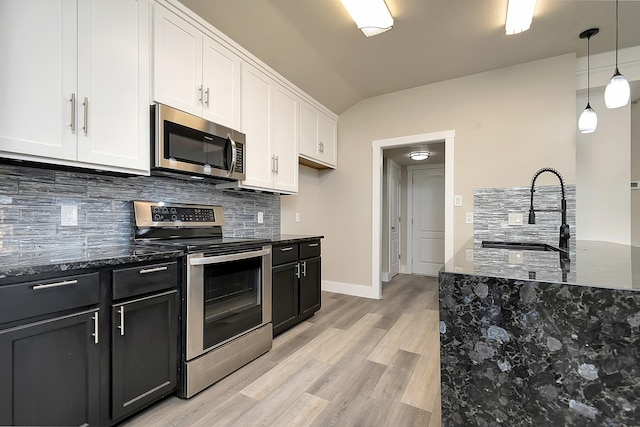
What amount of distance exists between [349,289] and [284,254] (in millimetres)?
1744

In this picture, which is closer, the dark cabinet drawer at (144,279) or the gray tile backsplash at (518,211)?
the dark cabinet drawer at (144,279)

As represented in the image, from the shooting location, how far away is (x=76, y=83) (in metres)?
1.52

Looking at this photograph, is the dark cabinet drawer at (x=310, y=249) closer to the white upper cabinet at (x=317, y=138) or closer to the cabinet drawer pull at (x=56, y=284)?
the white upper cabinet at (x=317, y=138)

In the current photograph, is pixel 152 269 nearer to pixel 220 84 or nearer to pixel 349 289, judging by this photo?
pixel 220 84

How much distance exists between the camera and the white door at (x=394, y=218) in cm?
523

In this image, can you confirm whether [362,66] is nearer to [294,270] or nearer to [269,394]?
[294,270]

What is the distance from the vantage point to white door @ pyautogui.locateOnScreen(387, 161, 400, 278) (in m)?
5.23

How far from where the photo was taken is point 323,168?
4238 millimetres

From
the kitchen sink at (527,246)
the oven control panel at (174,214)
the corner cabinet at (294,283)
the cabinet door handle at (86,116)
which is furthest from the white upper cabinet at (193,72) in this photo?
the kitchen sink at (527,246)

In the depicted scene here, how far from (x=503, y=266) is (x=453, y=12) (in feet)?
7.31

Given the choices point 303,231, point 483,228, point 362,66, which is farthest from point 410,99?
point 303,231

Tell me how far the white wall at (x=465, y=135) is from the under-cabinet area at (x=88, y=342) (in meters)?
2.14

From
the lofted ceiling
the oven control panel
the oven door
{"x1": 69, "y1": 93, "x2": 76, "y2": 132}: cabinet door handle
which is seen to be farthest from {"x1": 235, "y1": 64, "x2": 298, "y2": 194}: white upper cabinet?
{"x1": 69, "y1": 93, "x2": 76, "y2": 132}: cabinet door handle

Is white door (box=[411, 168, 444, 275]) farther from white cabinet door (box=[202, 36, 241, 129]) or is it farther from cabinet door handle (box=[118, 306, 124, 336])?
cabinet door handle (box=[118, 306, 124, 336])
